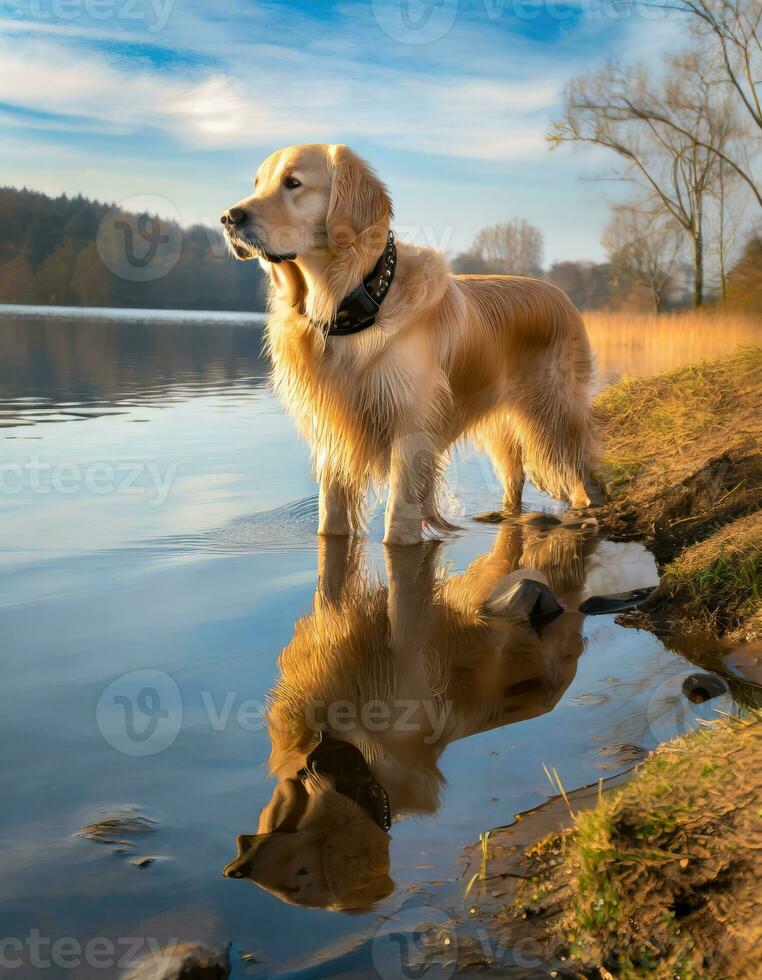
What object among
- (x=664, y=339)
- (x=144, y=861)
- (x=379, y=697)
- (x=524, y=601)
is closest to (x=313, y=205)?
(x=524, y=601)

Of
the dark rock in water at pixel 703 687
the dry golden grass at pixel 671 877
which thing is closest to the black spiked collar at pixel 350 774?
the dry golden grass at pixel 671 877

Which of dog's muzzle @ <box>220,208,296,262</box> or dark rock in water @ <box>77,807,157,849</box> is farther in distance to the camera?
dog's muzzle @ <box>220,208,296,262</box>

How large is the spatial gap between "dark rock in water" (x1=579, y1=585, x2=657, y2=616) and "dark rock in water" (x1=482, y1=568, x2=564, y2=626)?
0.14 meters

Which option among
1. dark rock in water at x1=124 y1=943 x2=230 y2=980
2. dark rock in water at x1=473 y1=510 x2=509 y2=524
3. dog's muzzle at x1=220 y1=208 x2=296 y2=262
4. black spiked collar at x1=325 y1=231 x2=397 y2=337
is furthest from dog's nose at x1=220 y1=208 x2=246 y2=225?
dark rock in water at x1=124 y1=943 x2=230 y2=980

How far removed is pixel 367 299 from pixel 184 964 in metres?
3.97

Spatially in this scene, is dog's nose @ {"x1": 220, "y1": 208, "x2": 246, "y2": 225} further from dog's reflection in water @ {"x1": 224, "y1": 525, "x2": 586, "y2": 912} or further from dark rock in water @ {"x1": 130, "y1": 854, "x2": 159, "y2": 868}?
dark rock in water @ {"x1": 130, "y1": 854, "x2": 159, "y2": 868}

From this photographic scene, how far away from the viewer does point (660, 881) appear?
2189 mm

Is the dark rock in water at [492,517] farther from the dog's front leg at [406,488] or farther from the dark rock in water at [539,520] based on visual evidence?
the dog's front leg at [406,488]

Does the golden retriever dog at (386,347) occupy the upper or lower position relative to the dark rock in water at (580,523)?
upper

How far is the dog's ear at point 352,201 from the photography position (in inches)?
206

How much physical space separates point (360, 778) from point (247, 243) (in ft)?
9.84

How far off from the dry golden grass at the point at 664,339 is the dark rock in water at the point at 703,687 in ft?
22.9

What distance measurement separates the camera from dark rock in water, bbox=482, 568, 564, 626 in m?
4.59

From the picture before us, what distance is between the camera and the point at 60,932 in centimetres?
225
